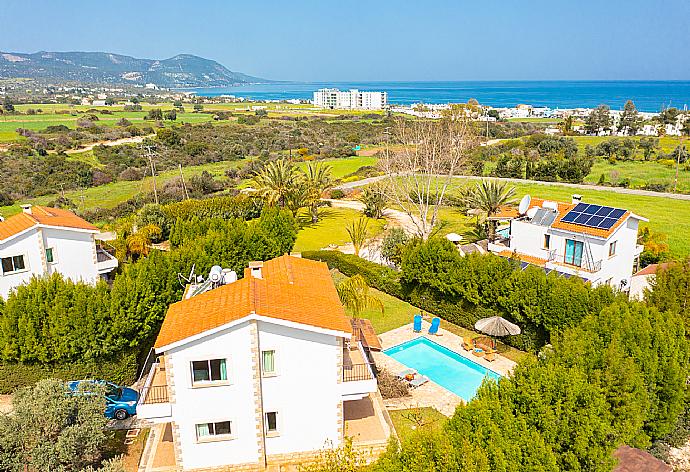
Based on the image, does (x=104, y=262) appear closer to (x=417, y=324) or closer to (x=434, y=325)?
(x=417, y=324)

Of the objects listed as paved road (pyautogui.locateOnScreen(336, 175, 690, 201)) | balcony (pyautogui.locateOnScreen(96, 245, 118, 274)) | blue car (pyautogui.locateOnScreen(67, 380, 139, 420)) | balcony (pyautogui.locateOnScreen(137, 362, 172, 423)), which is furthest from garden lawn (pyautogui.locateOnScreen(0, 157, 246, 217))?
balcony (pyautogui.locateOnScreen(137, 362, 172, 423))

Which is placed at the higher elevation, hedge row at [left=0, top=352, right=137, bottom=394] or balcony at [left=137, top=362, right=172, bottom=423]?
balcony at [left=137, top=362, right=172, bottom=423]

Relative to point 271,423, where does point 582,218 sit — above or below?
above

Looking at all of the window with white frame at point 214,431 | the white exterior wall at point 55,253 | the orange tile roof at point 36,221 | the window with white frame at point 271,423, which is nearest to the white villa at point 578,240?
the window with white frame at point 271,423

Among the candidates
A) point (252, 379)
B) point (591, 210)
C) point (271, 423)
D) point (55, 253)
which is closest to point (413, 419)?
point (271, 423)

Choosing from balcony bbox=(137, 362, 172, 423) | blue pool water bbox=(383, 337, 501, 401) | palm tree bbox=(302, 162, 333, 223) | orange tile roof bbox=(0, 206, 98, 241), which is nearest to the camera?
balcony bbox=(137, 362, 172, 423)

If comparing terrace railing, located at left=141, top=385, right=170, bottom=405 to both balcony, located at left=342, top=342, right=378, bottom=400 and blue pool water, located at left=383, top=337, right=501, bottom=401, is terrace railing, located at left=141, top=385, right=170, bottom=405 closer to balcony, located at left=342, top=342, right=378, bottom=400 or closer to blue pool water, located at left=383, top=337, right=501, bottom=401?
balcony, located at left=342, top=342, right=378, bottom=400

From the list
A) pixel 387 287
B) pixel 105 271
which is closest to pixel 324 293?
pixel 387 287

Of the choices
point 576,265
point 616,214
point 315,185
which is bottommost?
point 576,265
